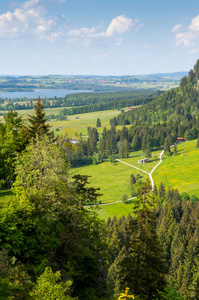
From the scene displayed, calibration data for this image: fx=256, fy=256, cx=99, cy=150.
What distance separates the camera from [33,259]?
25.7 meters

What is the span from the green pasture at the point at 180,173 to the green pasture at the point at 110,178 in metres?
12.7

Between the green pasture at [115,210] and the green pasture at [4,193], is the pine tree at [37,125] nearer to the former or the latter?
the green pasture at [4,193]

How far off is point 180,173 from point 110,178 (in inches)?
1848

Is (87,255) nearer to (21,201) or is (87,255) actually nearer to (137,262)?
(137,262)

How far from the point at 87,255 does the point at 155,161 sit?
17235 centimetres

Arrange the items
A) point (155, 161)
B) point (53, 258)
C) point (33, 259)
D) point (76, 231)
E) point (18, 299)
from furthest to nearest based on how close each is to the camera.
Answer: point (155, 161) < point (76, 231) < point (53, 258) < point (33, 259) < point (18, 299)

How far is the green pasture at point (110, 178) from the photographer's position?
476 ft

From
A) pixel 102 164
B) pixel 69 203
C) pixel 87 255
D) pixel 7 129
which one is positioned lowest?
pixel 102 164

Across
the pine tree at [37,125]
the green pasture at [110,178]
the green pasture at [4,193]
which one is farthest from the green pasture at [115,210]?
the pine tree at [37,125]

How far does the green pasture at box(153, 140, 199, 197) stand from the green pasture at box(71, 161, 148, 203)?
12.7m

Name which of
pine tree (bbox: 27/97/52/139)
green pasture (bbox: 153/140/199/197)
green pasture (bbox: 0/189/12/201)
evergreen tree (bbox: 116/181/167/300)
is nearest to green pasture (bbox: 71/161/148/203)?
green pasture (bbox: 153/140/199/197)

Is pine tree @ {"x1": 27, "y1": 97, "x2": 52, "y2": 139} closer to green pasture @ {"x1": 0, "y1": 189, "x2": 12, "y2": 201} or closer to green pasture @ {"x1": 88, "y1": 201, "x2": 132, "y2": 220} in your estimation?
green pasture @ {"x1": 0, "y1": 189, "x2": 12, "y2": 201}

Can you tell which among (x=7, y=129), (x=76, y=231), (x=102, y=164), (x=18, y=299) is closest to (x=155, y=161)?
(x=102, y=164)

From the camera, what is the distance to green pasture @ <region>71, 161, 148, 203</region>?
14512 cm
